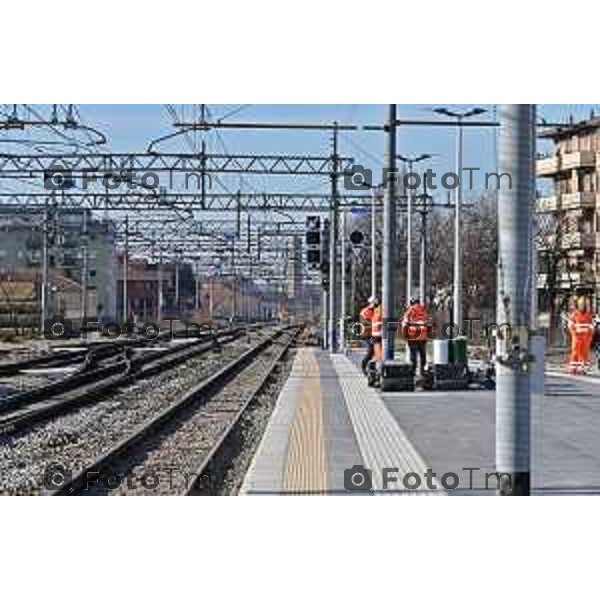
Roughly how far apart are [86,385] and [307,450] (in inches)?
521

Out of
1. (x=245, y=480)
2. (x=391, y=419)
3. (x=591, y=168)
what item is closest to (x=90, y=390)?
(x=391, y=419)

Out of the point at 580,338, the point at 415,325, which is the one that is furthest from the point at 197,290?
the point at 415,325

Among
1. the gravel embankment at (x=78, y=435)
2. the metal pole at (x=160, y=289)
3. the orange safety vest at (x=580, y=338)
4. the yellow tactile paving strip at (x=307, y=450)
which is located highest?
the metal pole at (x=160, y=289)

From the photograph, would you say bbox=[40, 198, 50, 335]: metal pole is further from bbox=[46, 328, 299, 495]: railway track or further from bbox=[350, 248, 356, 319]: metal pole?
bbox=[350, 248, 356, 319]: metal pole

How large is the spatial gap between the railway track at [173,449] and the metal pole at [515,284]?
3.77 metres

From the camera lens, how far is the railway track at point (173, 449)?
12.0 metres

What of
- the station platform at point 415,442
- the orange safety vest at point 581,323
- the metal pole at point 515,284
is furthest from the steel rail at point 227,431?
A: the orange safety vest at point 581,323

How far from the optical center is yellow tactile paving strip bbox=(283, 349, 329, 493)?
1071 centimetres

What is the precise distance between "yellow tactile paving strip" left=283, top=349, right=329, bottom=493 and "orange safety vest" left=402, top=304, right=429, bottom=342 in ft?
5.87

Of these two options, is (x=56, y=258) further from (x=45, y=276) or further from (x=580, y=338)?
(x=580, y=338)

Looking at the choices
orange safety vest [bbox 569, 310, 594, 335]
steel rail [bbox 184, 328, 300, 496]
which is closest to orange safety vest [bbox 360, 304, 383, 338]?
steel rail [bbox 184, 328, 300, 496]

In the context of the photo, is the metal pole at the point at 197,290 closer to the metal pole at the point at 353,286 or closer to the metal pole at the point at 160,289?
the metal pole at the point at 160,289
